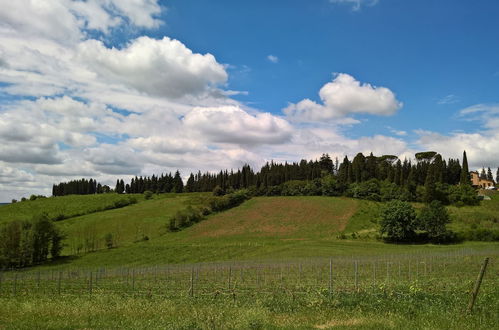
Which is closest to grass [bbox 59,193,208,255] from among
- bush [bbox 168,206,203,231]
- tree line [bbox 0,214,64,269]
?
bush [bbox 168,206,203,231]

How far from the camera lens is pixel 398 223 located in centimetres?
8669

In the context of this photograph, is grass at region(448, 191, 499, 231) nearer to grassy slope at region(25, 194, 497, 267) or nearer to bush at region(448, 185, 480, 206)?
bush at region(448, 185, 480, 206)

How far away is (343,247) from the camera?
7644cm

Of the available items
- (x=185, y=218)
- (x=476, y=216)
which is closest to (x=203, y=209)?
(x=185, y=218)

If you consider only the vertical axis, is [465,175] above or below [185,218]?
above

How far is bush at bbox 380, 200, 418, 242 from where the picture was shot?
86.8 meters

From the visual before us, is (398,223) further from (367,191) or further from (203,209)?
(203,209)

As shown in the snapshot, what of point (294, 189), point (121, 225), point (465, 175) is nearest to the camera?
point (121, 225)

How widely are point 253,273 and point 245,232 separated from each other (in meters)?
50.3

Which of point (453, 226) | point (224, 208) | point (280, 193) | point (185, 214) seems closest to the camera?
point (453, 226)

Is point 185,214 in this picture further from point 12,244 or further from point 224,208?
point 12,244

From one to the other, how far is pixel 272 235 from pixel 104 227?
5119 cm

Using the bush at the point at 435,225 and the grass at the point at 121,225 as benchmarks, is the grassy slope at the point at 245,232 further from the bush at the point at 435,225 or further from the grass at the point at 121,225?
the bush at the point at 435,225

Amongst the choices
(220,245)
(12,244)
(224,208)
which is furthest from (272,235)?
(12,244)
